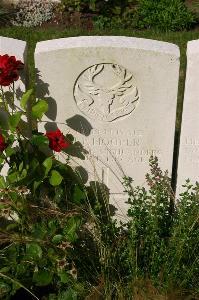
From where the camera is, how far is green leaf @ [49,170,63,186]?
3238 millimetres

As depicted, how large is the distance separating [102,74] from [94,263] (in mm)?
1184

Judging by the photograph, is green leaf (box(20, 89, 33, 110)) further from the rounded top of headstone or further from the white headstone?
the rounded top of headstone

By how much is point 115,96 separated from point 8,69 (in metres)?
0.70

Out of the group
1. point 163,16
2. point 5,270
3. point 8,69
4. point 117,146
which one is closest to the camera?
point 8,69

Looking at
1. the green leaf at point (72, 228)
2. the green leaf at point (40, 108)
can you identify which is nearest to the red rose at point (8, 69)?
the green leaf at point (40, 108)

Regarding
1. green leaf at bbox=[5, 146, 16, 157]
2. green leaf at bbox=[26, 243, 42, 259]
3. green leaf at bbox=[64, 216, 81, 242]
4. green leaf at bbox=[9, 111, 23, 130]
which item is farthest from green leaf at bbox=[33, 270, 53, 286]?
green leaf at bbox=[9, 111, 23, 130]

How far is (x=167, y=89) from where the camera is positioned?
3158 mm

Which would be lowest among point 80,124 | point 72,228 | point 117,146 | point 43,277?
point 43,277

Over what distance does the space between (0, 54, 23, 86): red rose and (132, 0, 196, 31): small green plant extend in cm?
360

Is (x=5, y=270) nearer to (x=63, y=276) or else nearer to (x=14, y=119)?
(x=63, y=276)

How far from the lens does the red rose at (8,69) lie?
9.45ft

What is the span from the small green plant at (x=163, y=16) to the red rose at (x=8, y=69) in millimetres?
3601

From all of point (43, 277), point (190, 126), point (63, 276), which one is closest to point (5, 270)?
point (43, 277)

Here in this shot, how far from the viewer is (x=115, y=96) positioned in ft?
10.6
